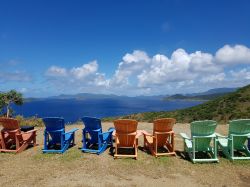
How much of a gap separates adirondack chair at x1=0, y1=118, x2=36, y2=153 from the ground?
1.46ft

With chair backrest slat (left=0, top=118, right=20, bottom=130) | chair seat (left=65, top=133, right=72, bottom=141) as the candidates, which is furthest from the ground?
chair backrest slat (left=0, top=118, right=20, bottom=130)

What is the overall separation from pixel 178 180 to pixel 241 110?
2453cm

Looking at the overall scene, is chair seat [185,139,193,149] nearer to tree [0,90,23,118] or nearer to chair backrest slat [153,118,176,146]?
chair backrest slat [153,118,176,146]

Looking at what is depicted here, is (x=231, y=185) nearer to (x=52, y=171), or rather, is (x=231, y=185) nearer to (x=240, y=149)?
(x=240, y=149)

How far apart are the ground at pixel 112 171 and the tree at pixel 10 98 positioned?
15554 millimetres

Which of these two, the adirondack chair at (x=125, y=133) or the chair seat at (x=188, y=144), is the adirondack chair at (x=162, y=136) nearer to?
the chair seat at (x=188, y=144)

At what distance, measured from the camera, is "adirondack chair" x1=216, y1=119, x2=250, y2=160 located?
7299mm

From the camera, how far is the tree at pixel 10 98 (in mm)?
22239

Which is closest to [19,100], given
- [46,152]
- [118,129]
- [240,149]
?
[46,152]

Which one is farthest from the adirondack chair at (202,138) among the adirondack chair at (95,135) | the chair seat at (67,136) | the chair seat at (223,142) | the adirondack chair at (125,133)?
the chair seat at (67,136)

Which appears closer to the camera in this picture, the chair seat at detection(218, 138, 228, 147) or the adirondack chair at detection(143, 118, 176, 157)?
the adirondack chair at detection(143, 118, 176, 157)

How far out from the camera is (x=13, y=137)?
28.1 ft

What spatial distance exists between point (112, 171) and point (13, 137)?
385 centimetres

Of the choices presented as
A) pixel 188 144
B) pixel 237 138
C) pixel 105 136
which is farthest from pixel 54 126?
pixel 237 138
